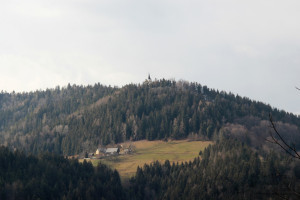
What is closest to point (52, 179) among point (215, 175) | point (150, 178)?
point (150, 178)

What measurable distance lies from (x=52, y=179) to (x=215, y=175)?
56334 mm

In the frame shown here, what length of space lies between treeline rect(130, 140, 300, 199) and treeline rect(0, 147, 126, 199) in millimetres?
12248

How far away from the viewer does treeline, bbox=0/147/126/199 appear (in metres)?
125

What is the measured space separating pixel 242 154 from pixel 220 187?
2728 cm

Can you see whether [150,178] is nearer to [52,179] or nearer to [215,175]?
[215,175]

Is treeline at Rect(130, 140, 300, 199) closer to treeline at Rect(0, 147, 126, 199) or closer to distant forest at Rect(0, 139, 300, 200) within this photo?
distant forest at Rect(0, 139, 300, 200)

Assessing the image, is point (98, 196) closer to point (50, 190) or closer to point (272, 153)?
point (50, 190)

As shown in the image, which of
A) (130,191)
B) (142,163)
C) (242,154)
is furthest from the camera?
(142,163)

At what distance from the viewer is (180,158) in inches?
7805

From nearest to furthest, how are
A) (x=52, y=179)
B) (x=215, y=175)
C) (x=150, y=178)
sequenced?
(x=52, y=179)
(x=215, y=175)
(x=150, y=178)

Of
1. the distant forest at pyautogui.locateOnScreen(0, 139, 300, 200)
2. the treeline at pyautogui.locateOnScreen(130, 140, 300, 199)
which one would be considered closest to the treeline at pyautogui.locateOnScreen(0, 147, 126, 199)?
the distant forest at pyautogui.locateOnScreen(0, 139, 300, 200)

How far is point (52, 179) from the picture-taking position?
14025 centimetres

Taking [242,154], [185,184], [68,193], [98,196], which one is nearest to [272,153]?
[242,154]

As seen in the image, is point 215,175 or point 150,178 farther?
point 150,178
